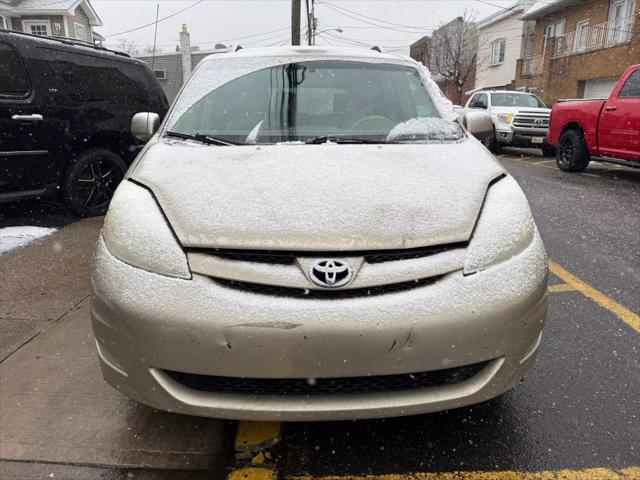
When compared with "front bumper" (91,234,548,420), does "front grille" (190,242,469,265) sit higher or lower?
higher

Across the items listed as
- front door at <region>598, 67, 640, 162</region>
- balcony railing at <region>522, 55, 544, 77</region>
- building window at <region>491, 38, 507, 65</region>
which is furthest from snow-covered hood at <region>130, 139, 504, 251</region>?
building window at <region>491, 38, 507, 65</region>

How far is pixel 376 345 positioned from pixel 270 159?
41.2 inches

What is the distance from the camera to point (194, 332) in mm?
1607

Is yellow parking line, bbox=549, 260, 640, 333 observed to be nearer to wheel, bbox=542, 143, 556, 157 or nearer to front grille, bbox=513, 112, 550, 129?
wheel, bbox=542, 143, 556, 157

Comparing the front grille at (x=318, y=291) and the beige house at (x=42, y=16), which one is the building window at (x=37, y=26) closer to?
the beige house at (x=42, y=16)

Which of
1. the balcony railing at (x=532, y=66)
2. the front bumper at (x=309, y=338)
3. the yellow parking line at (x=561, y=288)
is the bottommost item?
the yellow parking line at (x=561, y=288)

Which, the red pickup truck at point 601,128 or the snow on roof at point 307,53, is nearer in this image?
the snow on roof at point 307,53

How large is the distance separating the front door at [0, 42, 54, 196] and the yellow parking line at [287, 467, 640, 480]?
454 centimetres

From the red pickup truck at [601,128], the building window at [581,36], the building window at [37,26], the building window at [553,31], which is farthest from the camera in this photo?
the building window at [37,26]

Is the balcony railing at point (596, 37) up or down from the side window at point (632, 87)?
up

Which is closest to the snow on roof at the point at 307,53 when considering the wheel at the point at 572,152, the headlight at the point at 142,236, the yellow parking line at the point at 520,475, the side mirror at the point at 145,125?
the side mirror at the point at 145,125

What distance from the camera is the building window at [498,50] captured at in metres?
29.1

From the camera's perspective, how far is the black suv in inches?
194

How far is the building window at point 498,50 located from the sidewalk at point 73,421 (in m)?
30.8
